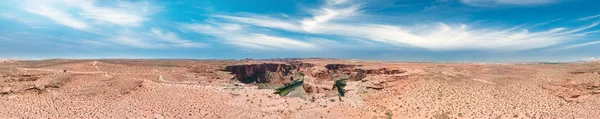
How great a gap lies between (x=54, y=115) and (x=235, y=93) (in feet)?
49.9

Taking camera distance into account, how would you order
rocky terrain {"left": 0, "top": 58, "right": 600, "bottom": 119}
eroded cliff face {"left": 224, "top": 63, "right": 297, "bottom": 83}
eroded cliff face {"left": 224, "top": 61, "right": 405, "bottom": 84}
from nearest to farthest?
rocky terrain {"left": 0, "top": 58, "right": 600, "bottom": 119}, eroded cliff face {"left": 224, "top": 61, "right": 405, "bottom": 84}, eroded cliff face {"left": 224, "top": 63, "right": 297, "bottom": 83}

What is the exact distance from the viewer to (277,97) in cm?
3950

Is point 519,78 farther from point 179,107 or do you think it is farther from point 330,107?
point 179,107

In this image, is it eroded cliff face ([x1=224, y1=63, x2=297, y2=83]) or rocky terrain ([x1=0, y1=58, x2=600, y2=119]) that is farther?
eroded cliff face ([x1=224, y1=63, x2=297, y2=83])

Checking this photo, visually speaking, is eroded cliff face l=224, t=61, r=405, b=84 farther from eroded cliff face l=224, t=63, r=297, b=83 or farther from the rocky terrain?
the rocky terrain

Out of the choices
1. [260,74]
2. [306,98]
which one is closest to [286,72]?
[260,74]

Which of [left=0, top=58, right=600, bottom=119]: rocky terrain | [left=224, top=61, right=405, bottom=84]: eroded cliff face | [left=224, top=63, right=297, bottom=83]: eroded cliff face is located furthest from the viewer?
[left=224, top=63, right=297, bottom=83]: eroded cliff face

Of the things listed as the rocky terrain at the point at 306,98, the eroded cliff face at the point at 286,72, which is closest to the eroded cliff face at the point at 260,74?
the eroded cliff face at the point at 286,72

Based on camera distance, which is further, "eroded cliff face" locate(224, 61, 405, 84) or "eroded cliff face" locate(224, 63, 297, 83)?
"eroded cliff face" locate(224, 63, 297, 83)

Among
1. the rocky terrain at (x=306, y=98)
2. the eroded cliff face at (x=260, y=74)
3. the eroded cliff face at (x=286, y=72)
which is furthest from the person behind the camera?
the eroded cliff face at (x=260, y=74)

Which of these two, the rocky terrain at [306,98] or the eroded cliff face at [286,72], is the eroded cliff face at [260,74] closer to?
the eroded cliff face at [286,72]

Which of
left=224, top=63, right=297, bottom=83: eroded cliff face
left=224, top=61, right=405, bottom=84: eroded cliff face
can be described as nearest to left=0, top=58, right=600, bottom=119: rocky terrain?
left=224, top=61, right=405, bottom=84: eroded cliff face

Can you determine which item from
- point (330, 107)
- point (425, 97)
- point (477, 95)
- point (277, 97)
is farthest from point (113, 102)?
point (477, 95)

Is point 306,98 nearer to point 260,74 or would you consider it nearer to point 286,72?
point 260,74
